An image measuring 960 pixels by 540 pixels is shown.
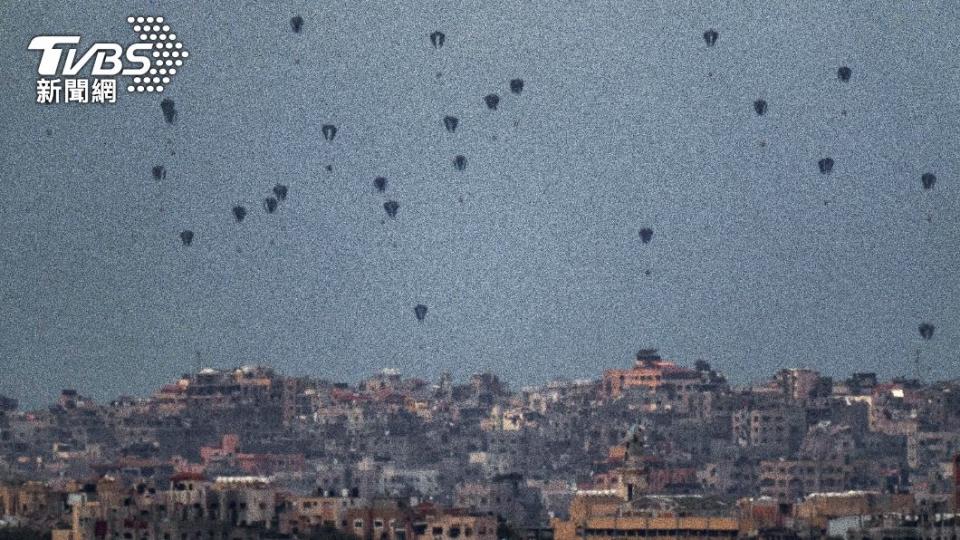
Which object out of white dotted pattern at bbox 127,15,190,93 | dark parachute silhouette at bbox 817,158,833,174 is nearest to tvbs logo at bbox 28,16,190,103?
white dotted pattern at bbox 127,15,190,93

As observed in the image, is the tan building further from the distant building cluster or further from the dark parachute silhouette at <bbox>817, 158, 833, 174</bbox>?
the dark parachute silhouette at <bbox>817, 158, 833, 174</bbox>

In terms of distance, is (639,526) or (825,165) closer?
(639,526)

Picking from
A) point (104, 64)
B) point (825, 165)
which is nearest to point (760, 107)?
point (825, 165)

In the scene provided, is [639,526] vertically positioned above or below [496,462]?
below

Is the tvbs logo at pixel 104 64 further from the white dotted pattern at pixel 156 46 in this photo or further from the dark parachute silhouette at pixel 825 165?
the dark parachute silhouette at pixel 825 165

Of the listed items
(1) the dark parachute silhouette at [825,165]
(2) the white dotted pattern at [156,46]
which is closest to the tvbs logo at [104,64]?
(2) the white dotted pattern at [156,46]

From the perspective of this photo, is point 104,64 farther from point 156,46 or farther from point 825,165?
point 825,165
